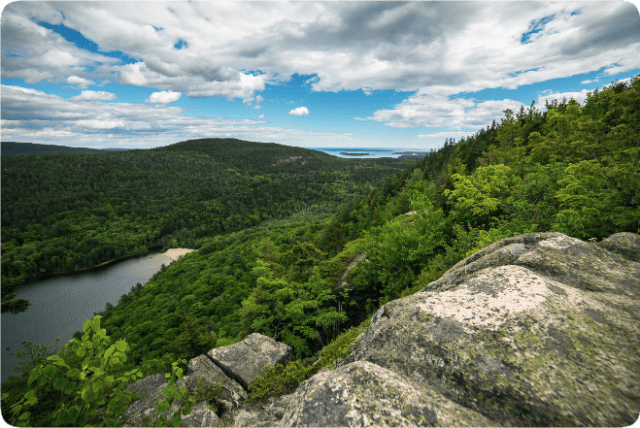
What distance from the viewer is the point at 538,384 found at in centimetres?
331

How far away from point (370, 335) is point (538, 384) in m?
2.73

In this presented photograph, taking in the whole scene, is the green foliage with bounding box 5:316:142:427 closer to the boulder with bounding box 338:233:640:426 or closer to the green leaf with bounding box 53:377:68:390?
the green leaf with bounding box 53:377:68:390

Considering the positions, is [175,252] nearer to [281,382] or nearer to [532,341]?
[281,382]

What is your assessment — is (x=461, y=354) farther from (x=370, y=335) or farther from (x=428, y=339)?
(x=370, y=335)

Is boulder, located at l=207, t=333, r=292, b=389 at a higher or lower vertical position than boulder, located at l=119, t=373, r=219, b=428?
lower

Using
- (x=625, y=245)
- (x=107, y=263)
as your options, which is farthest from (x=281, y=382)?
(x=107, y=263)

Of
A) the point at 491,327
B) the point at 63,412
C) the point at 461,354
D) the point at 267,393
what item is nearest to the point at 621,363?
the point at 491,327

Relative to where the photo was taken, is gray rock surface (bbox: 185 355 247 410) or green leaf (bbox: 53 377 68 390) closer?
green leaf (bbox: 53 377 68 390)

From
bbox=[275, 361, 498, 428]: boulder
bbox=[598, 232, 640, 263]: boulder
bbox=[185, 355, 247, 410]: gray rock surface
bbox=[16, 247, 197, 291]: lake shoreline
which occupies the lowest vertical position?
bbox=[16, 247, 197, 291]: lake shoreline

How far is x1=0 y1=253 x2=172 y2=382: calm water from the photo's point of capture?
6619 centimetres

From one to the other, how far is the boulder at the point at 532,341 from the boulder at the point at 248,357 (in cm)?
939

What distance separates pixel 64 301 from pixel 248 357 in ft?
372

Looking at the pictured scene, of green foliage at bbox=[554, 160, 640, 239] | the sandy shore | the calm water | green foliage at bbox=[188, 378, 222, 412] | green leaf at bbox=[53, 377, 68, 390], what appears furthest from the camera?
the sandy shore

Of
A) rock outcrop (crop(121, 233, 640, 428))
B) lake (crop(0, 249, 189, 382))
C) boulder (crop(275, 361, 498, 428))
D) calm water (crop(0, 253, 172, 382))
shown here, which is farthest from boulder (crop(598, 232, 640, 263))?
calm water (crop(0, 253, 172, 382))
